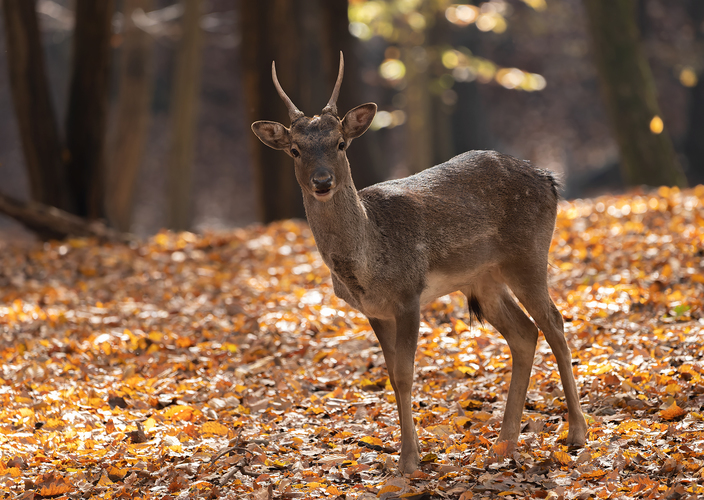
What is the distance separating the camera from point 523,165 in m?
5.33

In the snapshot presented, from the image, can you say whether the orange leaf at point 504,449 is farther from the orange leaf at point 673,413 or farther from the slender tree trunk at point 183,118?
the slender tree trunk at point 183,118

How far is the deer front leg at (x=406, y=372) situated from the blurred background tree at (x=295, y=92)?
374 inches

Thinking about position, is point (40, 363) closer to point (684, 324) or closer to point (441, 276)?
point (441, 276)

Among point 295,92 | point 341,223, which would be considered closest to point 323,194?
point 341,223

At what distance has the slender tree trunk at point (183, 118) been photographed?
18625 millimetres

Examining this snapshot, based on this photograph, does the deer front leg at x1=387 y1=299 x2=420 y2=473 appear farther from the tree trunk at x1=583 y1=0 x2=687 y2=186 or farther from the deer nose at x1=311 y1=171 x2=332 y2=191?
the tree trunk at x1=583 y1=0 x2=687 y2=186

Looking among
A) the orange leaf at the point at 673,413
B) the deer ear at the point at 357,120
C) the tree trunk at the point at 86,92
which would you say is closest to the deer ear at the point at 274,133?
the deer ear at the point at 357,120

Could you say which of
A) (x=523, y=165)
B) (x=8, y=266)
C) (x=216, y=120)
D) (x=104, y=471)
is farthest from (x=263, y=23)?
(x=216, y=120)

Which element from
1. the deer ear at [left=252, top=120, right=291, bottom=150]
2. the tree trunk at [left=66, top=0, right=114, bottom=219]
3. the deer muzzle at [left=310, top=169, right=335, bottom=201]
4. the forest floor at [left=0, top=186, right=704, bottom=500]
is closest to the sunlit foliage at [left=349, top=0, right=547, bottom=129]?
the tree trunk at [left=66, top=0, right=114, bottom=219]

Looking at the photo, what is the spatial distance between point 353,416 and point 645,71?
10839mm

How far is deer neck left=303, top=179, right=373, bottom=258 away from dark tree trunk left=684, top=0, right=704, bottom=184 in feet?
67.0

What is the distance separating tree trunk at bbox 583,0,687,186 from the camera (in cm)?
1362

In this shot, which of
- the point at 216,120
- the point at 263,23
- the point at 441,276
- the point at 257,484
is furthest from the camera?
the point at 216,120

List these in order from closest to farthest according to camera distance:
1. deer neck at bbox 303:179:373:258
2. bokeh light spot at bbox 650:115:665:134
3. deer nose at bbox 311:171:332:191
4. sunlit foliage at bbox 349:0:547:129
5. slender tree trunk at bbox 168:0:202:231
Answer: deer nose at bbox 311:171:332:191 < deer neck at bbox 303:179:373:258 < bokeh light spot at bbox 650:115:665:134 < slender tree trunk at bbox 168:0:202:231 < sunlit foliage at bbox 349:0:547:129
